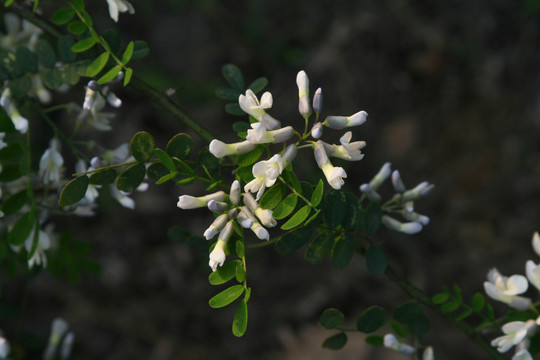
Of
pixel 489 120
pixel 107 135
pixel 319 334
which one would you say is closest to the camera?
pixel 319 334

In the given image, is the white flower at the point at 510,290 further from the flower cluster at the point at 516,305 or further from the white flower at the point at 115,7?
the white flower at the point at 115,7

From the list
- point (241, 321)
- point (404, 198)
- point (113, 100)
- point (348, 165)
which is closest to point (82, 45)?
point (113, 100)

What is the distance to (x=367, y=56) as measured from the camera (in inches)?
196

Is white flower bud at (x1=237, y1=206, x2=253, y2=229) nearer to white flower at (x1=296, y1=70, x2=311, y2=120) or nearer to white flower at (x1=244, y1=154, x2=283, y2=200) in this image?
white flower at (x1=244, y1=154, x2=283, y2=200)

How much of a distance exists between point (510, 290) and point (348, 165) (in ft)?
8.71

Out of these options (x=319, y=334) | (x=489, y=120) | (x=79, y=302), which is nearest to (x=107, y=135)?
(x=79, y=302)

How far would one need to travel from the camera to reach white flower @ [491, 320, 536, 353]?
1830 millimetres

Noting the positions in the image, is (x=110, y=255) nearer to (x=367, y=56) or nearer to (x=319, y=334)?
(x=319, y=334)

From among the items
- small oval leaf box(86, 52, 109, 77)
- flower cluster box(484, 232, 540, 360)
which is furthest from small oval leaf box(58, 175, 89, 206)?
flower cluster box(484, 232, 540, 360)

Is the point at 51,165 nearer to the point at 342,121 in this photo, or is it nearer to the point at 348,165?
the point at 342,121

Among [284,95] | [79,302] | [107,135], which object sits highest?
[284,95]

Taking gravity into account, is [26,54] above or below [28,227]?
above

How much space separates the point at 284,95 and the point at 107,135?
60.7 inches

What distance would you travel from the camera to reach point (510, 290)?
6.43 ft
